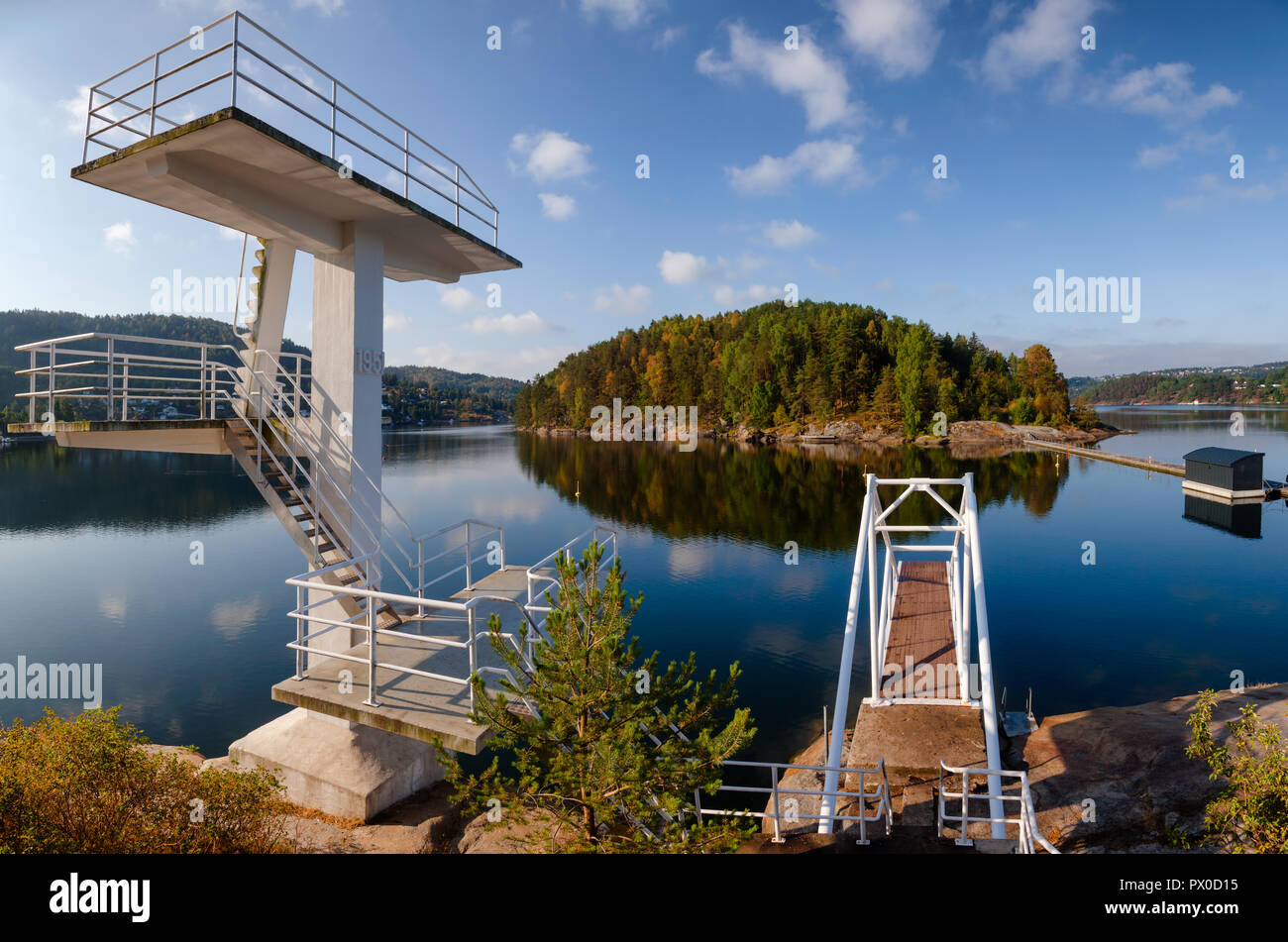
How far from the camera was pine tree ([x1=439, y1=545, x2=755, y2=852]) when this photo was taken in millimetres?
6359

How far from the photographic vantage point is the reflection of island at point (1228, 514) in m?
44.2

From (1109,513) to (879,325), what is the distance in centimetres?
9440

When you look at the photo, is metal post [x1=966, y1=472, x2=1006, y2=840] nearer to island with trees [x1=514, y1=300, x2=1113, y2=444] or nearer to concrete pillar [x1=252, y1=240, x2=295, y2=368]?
concrete pillar [x1=252, y1=240, x2=295, y2=368]

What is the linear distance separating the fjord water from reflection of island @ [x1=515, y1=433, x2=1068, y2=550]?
47 cm

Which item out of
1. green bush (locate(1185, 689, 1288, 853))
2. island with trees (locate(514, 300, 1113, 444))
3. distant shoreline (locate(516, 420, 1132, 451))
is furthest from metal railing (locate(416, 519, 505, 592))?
island with trees (locate(514, 300, 1113, 444))

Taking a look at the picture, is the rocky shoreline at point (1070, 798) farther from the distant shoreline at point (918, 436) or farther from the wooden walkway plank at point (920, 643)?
the distant shoreline at point (918, 436)

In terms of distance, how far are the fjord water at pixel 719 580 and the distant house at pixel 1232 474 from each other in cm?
177

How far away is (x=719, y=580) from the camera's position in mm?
31953

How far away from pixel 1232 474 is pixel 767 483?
116 ft

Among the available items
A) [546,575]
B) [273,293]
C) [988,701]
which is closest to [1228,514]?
[988,701]

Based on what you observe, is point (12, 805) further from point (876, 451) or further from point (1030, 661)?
point (876, 451)

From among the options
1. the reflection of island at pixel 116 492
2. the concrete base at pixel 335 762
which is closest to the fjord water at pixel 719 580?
the reflection of island at pixel 116 492

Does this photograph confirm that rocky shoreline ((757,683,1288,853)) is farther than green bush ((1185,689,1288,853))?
Yes
